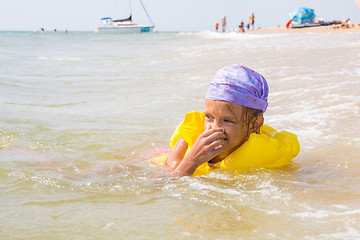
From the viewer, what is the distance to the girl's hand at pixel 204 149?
283 centimetres

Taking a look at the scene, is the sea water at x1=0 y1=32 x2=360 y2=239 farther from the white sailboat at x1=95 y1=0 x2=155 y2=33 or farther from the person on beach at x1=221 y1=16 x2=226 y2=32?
the white sailboat at x1=95 y1=0 x2=155 y2=33

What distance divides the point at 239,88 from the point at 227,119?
0.75 ft

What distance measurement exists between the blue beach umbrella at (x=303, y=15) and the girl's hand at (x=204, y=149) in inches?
1450

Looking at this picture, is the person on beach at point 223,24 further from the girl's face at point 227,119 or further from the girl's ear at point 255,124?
the girl's face at point 227,119

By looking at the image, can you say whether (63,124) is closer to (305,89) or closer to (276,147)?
(276,147)

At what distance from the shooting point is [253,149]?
298 centimetres

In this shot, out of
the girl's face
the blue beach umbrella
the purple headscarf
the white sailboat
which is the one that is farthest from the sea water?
the white sailboat

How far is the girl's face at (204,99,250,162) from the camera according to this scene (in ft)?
9.40

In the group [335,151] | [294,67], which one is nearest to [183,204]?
[335,151]

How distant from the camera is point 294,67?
8.66 metres

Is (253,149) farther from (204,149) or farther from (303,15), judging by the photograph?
(303,15)

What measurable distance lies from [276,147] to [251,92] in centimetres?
49

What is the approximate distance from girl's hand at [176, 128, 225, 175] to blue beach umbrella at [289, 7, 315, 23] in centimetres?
3682

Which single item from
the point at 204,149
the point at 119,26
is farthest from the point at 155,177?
the point at 119,26
